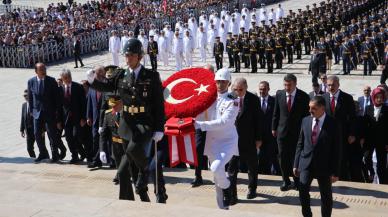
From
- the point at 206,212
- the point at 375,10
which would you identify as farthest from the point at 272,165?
the point at 375,10

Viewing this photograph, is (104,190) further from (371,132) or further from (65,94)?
(371,132)

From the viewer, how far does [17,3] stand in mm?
44875

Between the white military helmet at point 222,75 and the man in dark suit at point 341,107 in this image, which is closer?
the white military helmet at point 222,75

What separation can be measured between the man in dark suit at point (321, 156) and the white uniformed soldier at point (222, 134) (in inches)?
31.7

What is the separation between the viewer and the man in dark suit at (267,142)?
333 inches

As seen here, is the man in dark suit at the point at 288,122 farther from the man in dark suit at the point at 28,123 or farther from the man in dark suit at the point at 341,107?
the man in dark suit at the point at 28,123

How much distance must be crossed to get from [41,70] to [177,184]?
2968mm

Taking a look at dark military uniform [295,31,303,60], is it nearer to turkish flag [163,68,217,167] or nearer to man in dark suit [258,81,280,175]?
man in dark suit [258,81,280,175]

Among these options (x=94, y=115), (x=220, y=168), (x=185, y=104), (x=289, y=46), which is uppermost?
(x=289, y=46)

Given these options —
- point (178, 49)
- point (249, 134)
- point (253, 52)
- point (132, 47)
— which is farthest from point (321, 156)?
point (178, 49)

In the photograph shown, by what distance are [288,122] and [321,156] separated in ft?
5.08

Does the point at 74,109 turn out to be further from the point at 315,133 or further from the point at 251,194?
the point at 315,133

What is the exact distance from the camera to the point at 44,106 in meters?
9.70

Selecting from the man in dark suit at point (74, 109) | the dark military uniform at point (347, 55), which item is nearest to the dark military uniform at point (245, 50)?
the dark military uniform at point (347, 55)
